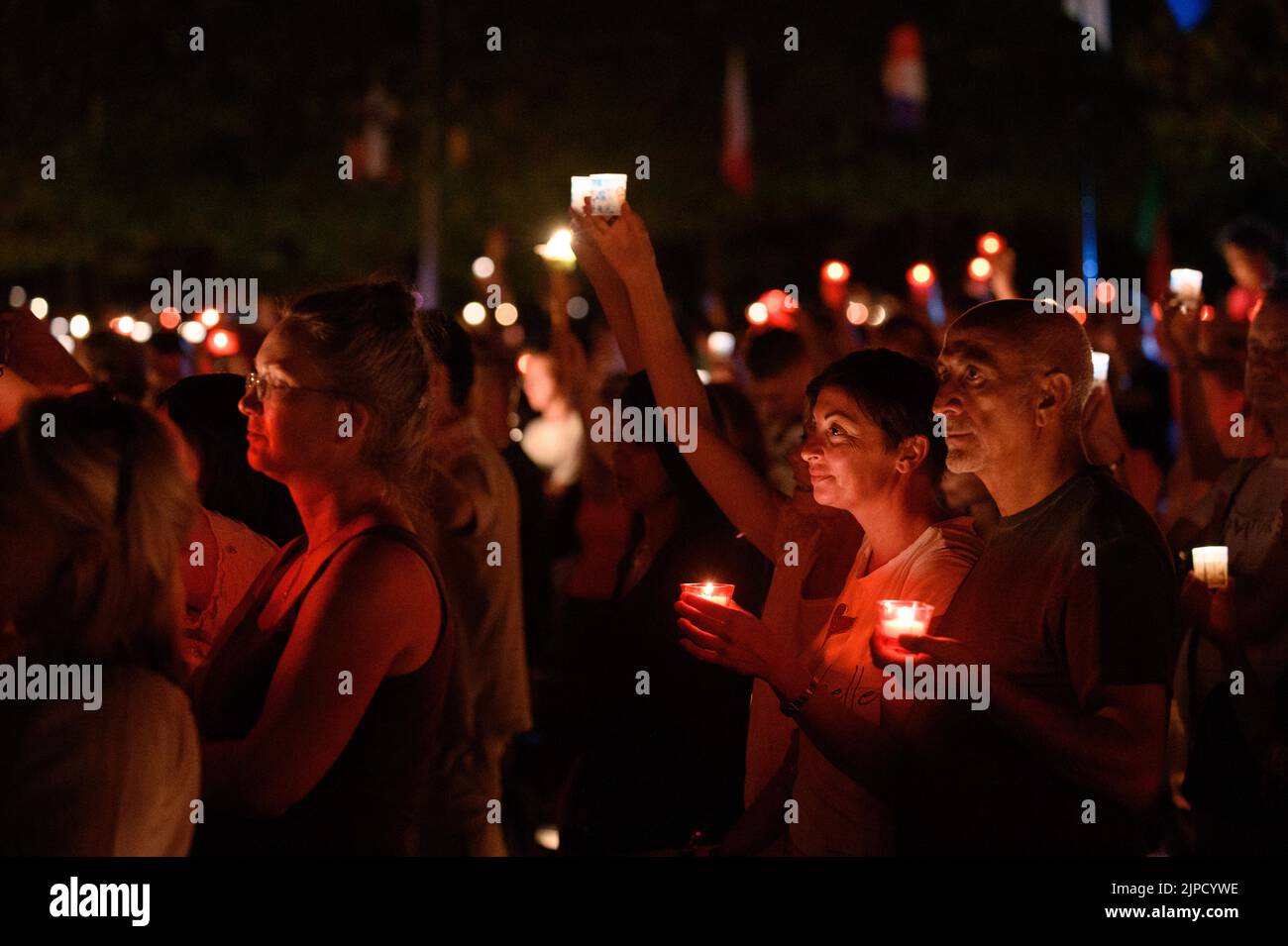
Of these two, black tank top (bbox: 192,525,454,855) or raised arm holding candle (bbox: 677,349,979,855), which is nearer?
black tank top (bbox: 192,525,454,855)

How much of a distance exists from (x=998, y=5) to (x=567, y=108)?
7.80 metres

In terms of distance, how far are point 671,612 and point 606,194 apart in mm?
1213

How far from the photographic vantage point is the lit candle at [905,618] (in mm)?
3188

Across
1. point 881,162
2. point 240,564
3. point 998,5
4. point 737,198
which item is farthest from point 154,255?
point 240,564

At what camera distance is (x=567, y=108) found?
29078 mm

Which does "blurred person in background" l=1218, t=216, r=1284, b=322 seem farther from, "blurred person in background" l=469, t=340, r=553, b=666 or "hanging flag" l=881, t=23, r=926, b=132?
"hanging flag" l=881, t=23, r=926, b=132

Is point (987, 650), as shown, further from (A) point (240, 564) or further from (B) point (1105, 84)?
(B) point (1105, 84)

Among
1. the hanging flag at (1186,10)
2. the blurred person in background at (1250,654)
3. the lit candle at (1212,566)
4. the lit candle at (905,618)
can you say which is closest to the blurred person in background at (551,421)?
the hanging flag at (1186,10)

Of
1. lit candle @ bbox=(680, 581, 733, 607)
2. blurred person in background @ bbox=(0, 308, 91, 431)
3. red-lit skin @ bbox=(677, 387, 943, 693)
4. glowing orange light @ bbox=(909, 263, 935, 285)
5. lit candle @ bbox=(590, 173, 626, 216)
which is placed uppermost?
glowing orange light @ bbox=(909, 263, 935, 285)

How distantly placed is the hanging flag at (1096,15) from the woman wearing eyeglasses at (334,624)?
26.2ft

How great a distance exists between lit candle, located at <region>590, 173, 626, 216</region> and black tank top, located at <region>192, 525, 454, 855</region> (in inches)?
57.0

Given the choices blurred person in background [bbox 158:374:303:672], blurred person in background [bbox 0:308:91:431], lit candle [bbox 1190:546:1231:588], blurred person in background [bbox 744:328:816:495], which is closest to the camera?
blurred person in background [bbox 158:374:303:672]

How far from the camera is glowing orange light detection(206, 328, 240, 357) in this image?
8.68 meters

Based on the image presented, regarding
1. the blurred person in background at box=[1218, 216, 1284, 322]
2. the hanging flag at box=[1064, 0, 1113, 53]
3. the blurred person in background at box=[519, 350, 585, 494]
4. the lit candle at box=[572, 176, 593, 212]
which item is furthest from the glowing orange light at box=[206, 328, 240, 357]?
the hanging flag at box=[1064, 0, 1113, 53]
